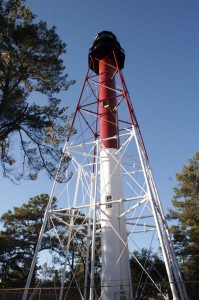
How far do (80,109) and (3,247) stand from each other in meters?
17.4

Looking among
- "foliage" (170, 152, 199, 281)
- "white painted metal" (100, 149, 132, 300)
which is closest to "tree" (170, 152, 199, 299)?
"foliage" (170, 152, 199, 281)

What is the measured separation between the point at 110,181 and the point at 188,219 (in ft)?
44.1

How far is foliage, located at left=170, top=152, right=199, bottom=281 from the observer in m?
22.4

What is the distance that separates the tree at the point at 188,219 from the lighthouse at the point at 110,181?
11.6 meters

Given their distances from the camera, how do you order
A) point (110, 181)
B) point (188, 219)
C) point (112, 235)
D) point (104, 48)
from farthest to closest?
point (188, 219) → point (104, 48) → point (110, 181) → point (112, 235)

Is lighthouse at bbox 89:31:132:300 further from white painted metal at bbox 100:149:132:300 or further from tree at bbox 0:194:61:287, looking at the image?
tree at bbox 0:194:61:287

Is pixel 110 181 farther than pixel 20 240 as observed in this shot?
No

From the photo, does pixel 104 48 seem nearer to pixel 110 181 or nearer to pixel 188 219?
pixel 110 181

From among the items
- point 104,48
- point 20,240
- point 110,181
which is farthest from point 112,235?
point 20,240

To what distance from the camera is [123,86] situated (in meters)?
15.5

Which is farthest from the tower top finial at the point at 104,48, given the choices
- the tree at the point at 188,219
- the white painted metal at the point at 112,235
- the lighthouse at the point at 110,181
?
the tree at the point at 188,219

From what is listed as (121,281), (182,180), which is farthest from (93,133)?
(182,180)

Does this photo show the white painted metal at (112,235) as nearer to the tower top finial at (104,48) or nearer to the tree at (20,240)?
the tower top finial at (104,48)

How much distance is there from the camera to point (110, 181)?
14.2 m
